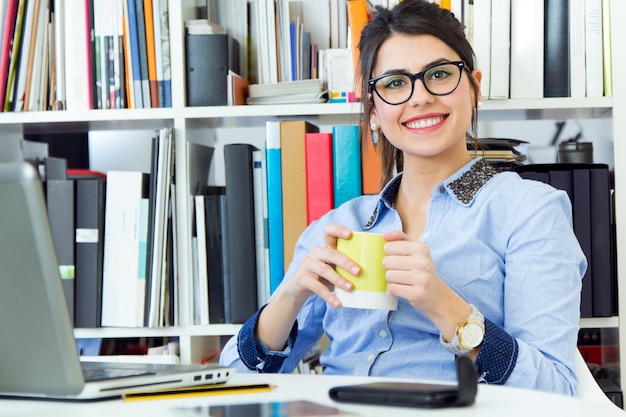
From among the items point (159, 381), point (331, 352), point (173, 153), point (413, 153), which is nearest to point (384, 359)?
point (331, 352)

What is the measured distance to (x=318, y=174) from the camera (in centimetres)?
193

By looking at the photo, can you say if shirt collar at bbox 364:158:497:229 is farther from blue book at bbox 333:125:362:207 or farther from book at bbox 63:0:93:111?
book at bbox 63:0:93:111

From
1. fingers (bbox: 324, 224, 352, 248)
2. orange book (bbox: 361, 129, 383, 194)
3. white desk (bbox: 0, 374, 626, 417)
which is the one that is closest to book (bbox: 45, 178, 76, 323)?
orange book (bbox: 361, 129, 383, 194)

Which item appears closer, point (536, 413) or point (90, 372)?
point (536, 413)

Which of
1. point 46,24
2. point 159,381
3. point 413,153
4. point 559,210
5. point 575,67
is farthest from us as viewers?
point 46,24

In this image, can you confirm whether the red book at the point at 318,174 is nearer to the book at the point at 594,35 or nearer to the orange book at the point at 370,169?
the orange book at the point at 370,169

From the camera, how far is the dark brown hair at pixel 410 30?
5.15 feet

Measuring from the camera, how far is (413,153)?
1.57 metres

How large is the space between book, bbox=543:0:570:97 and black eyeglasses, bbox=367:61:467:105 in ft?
1.47

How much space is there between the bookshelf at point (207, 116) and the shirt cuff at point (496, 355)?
0.67m

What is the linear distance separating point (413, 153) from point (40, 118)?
94cm

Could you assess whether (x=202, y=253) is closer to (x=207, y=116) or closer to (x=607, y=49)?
(x=207, y=116)

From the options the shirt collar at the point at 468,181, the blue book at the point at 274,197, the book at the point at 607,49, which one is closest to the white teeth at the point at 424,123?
the shirt collar at the point at 468,181

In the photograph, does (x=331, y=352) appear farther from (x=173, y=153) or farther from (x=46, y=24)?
(x=46, y=24)
